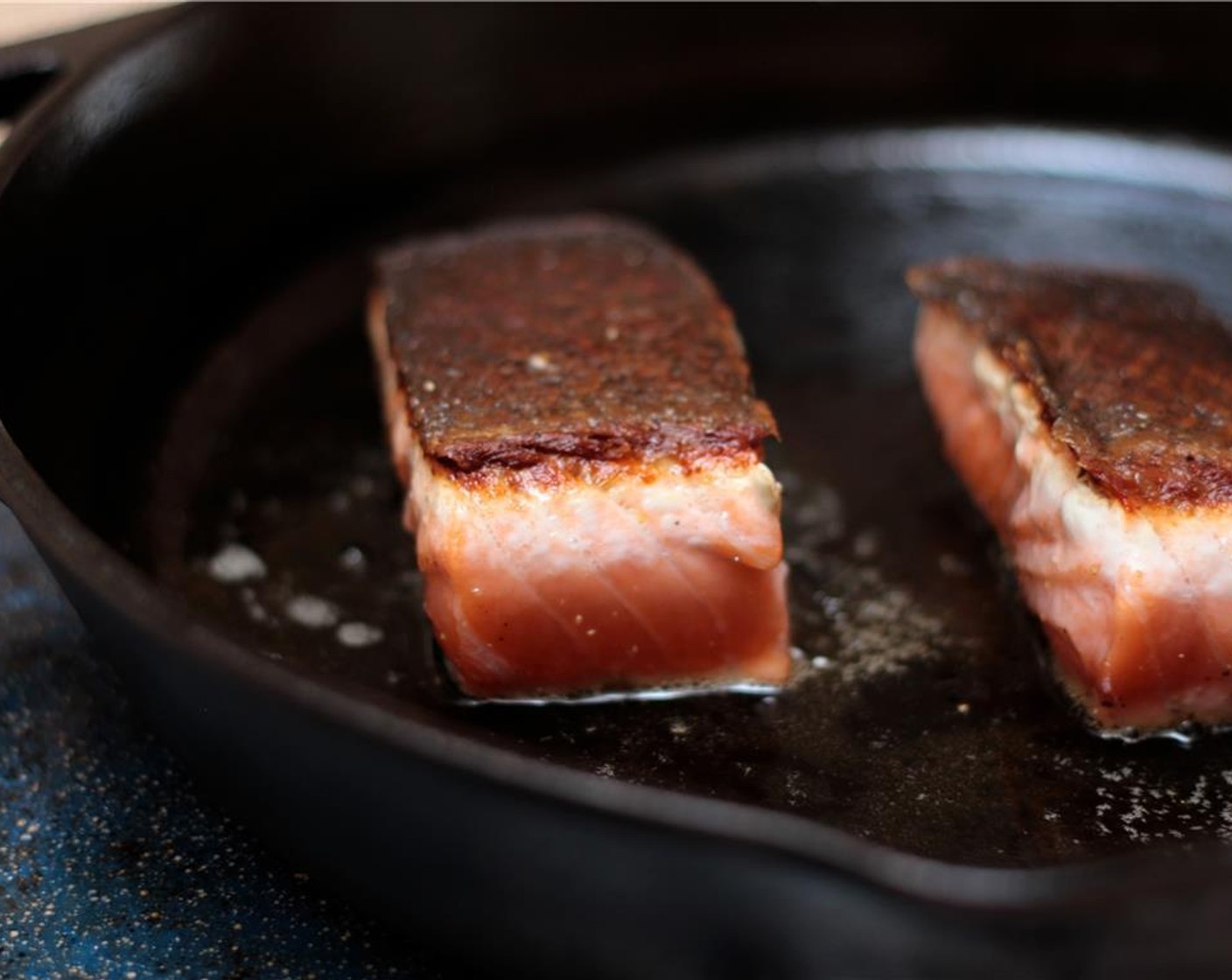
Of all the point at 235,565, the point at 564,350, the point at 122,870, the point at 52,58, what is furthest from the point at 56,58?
the point at 122,870

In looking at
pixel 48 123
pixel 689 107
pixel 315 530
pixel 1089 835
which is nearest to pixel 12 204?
pixel 48 123

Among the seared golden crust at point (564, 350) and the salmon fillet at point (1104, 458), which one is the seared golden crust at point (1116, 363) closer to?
the salmon fillet at point (1104, 458)

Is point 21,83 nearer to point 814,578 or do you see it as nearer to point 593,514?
point 593,514

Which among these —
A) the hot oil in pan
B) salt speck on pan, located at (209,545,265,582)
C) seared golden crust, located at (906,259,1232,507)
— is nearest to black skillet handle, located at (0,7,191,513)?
the hot oil in pan

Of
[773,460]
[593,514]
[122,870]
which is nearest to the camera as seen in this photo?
[122,870]

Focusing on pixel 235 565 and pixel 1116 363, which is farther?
pixel 235 565

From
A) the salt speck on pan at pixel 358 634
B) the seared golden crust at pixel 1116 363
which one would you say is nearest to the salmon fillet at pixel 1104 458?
the seared golden crust at pixel 1116 363

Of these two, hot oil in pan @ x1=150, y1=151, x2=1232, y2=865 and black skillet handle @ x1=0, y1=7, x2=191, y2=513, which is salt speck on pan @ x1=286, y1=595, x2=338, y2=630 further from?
black skillet handle @ x1=0, y1=7, x2=191, y2=513

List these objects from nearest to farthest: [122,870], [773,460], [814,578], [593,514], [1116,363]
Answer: [122,870] → [593,514] → [1116,363] → [814,578] → [773,460]
